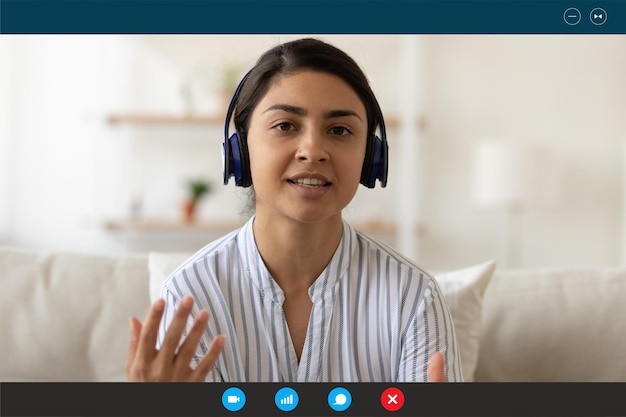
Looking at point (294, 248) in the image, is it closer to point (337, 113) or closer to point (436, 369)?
point (337, 113)

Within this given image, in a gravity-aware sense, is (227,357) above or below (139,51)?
below

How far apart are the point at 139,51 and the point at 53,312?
299 cm

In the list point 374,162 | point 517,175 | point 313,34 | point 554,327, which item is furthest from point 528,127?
point 313,34

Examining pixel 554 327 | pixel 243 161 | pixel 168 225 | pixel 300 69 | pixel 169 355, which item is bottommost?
pixel 168 225

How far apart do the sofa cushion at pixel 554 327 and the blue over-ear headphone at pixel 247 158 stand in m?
0.48

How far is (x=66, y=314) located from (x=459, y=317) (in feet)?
2.38

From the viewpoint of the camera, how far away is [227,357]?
3.46 ft
